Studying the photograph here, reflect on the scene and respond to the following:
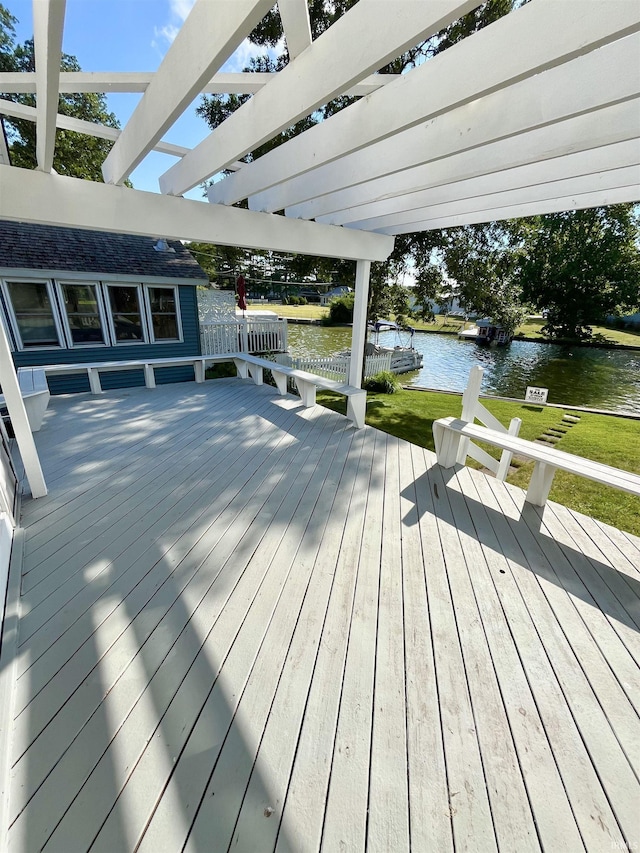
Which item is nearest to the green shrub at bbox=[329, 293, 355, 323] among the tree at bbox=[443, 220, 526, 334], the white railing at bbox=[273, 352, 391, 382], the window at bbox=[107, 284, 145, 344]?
the white railing at bbox=[273, 352, 391, 382]

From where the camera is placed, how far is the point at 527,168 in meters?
2.49

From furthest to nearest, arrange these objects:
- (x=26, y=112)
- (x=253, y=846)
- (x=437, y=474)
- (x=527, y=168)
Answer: (x=437, y=474) → (x=527, y=168) → (x=26, y=112) → (x=253, y=846)

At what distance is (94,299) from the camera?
6773 mm

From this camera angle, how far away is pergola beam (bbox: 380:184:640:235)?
286 cm

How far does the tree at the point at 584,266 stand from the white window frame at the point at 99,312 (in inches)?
556

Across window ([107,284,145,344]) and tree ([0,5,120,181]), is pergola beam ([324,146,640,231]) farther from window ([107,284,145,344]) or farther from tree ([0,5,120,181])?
tree ([0,5,120,181])

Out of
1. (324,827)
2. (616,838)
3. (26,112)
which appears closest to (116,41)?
(26,112)

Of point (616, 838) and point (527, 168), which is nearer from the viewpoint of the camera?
point (616, 838)

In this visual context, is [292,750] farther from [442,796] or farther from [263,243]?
[263,243]

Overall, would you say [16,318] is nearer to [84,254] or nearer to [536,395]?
[84,254]

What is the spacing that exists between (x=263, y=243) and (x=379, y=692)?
153 inches

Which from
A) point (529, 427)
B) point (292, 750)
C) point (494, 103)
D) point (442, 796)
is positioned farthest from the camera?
point (529, 427)

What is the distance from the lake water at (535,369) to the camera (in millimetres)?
10664

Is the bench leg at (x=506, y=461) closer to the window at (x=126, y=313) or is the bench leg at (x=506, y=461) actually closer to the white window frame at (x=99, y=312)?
the window at (x=126, y=313)
